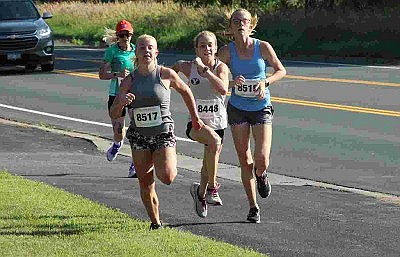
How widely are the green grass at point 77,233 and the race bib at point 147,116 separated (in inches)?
33.9

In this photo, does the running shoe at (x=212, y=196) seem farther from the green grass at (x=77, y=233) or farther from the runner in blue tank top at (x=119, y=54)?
the runner in blue tank top at (x=119, y=54)

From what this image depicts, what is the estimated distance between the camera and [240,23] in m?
11.1

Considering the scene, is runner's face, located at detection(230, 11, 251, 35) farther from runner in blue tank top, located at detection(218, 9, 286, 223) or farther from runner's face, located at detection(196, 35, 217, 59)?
runner's face, located at detection(196, 35, 217, 59)

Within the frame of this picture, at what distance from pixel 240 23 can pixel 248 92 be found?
0.62 metres

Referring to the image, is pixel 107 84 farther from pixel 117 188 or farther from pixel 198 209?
pixel 198 209

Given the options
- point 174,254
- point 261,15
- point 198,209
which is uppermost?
point 174,254

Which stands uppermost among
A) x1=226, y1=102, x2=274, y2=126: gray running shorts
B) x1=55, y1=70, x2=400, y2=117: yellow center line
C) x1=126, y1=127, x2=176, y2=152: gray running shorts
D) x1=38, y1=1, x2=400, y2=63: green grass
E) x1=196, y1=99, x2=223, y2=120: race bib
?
x1=126, y1=127, x2=176, y2=152: gray running shorts

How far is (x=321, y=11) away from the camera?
42.3m

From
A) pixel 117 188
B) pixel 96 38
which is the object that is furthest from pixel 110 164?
pixel 96 38

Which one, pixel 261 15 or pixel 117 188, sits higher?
pixel 117 188

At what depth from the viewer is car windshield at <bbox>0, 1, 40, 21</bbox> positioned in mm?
31906

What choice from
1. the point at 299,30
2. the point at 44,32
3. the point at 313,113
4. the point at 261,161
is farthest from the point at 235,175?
the point at 299,30

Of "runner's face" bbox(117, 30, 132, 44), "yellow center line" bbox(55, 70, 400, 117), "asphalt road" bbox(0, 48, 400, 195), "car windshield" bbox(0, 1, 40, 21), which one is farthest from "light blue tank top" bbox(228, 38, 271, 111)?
"car windshield" bbox(0, 1, 40, 21)

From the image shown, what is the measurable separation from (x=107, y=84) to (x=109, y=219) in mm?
16966
